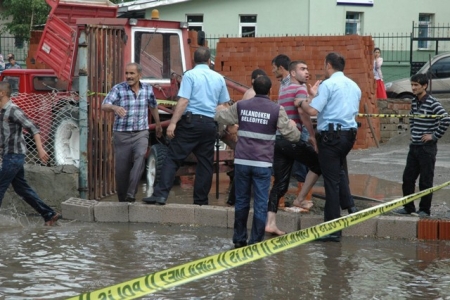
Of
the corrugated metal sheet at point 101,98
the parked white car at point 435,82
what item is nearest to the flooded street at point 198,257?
the corrugated metal sheet at point 101,98

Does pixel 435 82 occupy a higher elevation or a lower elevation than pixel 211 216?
higher

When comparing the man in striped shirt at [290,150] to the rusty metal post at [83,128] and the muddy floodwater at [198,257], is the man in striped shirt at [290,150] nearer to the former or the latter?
the muddy floodwater at [198,257]

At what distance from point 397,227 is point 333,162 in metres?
0.99

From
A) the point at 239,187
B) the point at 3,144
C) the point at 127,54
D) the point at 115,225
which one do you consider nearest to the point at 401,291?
the point at 239,187

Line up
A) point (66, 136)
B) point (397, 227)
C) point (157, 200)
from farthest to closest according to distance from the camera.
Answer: point (66, 136) → point (157, 200) → point (397, 227)

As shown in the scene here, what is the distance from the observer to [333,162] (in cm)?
876

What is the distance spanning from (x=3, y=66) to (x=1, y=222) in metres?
15.7

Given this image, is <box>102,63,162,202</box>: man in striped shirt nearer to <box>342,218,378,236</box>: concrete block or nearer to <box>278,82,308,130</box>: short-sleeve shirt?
<box>278,82,308,130</box>: short-sleeve shirt

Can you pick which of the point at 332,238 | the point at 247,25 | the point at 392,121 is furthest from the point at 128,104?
the point at 247,25

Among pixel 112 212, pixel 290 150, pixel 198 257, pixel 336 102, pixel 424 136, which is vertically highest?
pixel 336 102

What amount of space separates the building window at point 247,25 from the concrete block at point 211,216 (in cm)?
2352

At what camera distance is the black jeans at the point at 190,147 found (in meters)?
9.74

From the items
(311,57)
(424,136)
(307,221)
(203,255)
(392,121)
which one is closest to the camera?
(203,255)

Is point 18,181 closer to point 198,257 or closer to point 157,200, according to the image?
point 157,200
